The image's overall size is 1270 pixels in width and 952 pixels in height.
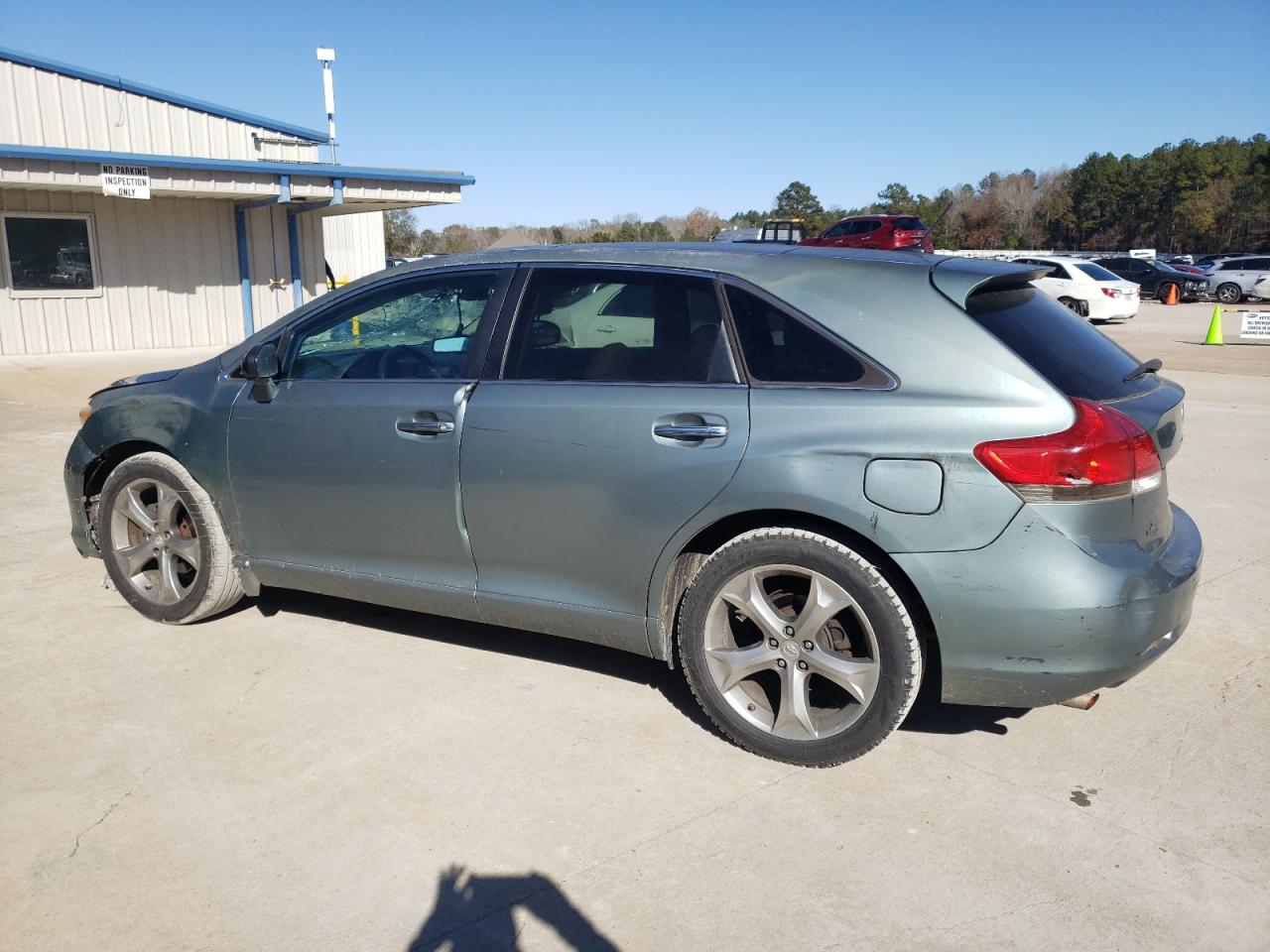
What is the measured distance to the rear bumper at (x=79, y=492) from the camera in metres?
4.84

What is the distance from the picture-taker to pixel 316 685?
4082 mm

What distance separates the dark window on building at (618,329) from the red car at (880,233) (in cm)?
2275

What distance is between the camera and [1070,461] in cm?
301

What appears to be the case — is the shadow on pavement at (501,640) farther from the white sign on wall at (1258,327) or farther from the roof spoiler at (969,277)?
the white sign on wall at (1258,327)

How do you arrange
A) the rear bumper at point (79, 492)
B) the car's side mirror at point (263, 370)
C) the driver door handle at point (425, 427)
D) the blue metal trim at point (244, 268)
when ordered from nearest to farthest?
the driver door handle at point (425, 427)
the car's side mirror at point (263, 370)
the rear bumper at point (79, 492)
the blue metal trim at point (244, 268)

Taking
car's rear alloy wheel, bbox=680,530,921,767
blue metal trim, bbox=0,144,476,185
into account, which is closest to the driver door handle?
car's rear alloy wheel, bbox=680,530,921,767

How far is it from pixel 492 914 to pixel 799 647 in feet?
4.16

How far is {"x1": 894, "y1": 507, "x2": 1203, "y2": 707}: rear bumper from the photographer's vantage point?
303 cm

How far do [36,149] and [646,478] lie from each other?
43.5 feet

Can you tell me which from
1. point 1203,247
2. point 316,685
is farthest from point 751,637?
point 1203,247

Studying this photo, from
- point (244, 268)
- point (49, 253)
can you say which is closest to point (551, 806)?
point (49, 253)

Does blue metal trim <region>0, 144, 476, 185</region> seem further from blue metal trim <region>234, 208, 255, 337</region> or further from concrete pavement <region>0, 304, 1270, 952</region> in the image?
concrete pavement <region>0, 304, 1270, 952</region>

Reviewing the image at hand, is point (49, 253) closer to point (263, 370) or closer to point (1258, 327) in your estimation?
point (263, 370)

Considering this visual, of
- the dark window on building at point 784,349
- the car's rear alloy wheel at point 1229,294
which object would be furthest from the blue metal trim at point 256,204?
the car's rear alloy wheel at point 1229,294
